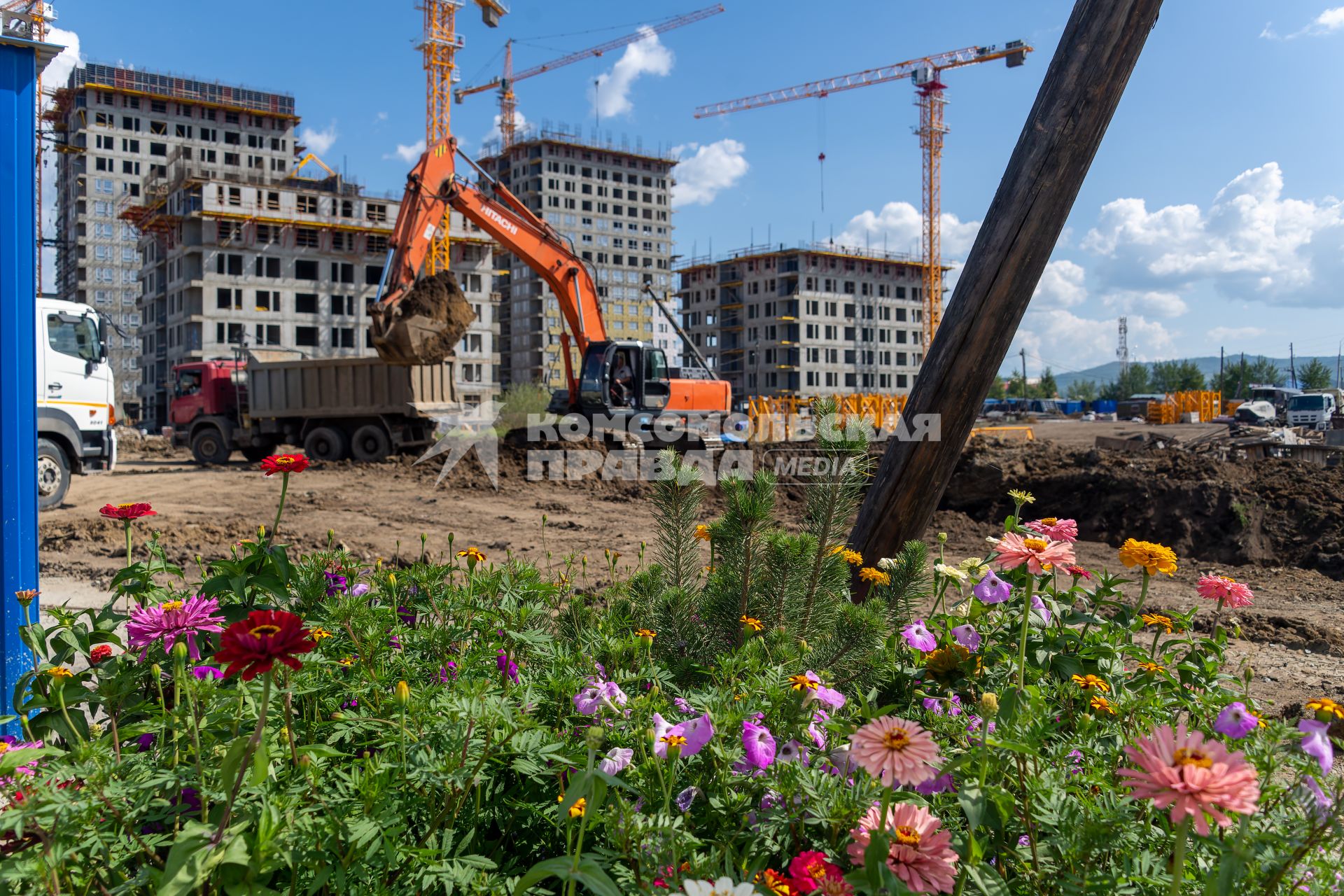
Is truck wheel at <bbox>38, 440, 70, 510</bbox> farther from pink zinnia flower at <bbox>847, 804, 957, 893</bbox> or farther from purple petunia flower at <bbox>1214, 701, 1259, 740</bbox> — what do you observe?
purple petunia flower at <bbox>1214, 701, 1259, 740</bbox>

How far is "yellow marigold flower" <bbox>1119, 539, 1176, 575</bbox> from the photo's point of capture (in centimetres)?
207

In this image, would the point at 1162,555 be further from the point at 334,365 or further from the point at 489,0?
the point at 489,0

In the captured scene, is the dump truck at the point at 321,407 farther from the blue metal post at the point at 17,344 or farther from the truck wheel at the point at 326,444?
the blue metal post at the point at 17,344

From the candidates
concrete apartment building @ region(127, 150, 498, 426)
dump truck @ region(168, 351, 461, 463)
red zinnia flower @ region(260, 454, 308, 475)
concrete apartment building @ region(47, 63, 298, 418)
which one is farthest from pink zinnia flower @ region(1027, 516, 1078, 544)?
concrete apartment building @ region(47, 63, 298, 418)

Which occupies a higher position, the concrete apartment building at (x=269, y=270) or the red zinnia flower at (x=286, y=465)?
the concrete apartment building at (x=269, y=270)

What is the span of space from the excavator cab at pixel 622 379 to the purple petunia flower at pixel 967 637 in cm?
1511

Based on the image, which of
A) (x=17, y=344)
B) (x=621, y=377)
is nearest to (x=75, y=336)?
(x=621, y=377)

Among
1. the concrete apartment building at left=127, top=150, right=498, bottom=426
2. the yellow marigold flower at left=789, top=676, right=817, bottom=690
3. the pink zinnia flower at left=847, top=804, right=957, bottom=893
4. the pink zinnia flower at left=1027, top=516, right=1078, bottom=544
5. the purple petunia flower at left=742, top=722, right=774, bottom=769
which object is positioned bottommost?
the pink zinnia flower at left=847, top=804, right=957, bottom=893

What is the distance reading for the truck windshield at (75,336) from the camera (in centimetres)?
1158

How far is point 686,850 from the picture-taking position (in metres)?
1.38

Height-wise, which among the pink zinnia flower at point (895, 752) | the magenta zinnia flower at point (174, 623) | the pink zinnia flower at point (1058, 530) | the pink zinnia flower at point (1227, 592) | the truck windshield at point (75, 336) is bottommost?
the pink zinnia flower at point (895, 752)

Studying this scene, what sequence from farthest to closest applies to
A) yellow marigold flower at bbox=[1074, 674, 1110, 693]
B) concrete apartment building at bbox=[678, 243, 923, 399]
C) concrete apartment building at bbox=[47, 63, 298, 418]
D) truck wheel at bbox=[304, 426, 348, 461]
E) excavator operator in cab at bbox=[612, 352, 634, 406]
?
concrete apartment building at bbox=[678, 243, 923, 399], concrete apartment building at bbox=[47, 63, 298, 418], truck wheel at bbox=[304, 426, 348, 461], excavator operator in cab at bbox=[612, 352, 634, 406], yellow marigold flower at bbox=[1074, 674, 1110, 693]

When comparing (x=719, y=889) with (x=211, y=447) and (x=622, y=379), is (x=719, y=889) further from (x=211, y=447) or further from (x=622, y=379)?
(x=211, y=447)

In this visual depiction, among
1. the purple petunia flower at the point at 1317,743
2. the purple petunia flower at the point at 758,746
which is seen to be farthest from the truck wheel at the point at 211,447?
the purple petunia flower at the point at 1317,743
